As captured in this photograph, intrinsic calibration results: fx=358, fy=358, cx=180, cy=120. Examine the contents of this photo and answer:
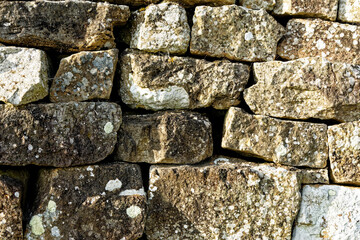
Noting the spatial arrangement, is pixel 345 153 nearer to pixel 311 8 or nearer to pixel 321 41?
pixel 321 41

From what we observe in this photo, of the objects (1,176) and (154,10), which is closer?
(1,176)

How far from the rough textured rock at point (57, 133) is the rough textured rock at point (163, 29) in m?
0.60

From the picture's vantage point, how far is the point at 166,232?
8.86 ft

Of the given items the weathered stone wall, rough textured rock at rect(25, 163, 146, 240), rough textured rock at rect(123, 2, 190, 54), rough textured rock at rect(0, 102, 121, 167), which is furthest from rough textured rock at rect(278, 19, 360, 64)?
rough textured rock at rect(25, 163, 146, 240)

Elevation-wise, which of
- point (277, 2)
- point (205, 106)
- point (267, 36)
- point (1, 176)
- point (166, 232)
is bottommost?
point (166, 232)

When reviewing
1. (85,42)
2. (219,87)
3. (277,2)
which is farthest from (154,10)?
(277,2)

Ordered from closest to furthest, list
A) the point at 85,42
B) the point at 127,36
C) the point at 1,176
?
the point at 1,176 < the point at 85,42 < the point at 127,36

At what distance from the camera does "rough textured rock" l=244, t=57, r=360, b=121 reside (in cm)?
281

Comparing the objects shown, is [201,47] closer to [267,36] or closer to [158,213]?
[267,36]

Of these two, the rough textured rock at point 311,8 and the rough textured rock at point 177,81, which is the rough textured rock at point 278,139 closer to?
the rough textured rock at point 177,81

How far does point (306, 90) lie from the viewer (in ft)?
9.37

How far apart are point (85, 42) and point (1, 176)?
1.16m

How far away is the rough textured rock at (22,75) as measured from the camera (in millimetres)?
2557

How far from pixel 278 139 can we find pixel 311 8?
45.3 inches
